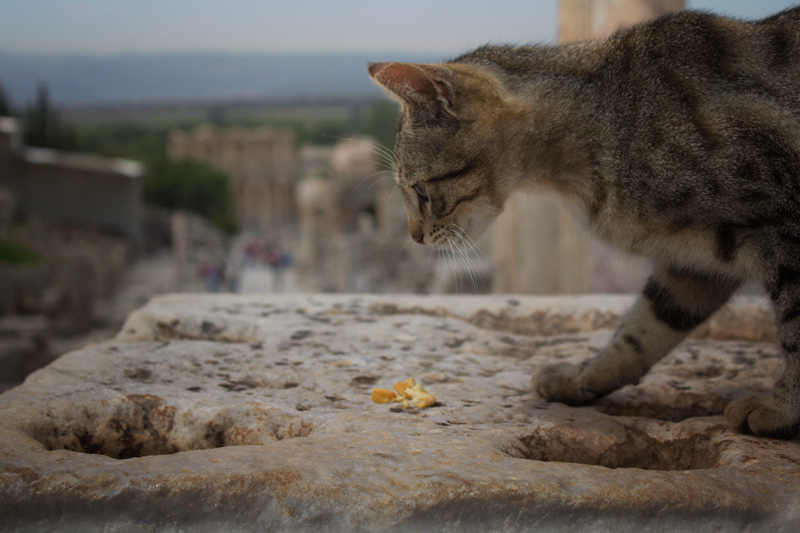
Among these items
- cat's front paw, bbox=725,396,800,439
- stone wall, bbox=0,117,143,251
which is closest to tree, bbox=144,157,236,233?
stone wall, bbox=0,117,143,251

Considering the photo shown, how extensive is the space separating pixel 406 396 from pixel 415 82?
3.18 feet

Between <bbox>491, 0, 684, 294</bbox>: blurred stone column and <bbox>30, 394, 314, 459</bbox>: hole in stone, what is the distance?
8.32ft

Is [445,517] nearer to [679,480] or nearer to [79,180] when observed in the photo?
[679,480]

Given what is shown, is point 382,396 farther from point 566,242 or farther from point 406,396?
point 566,242

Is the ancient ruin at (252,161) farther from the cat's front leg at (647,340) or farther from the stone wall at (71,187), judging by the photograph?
the cat's front leg at (647,340)

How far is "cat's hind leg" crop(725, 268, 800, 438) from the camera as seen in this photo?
73.6 inches

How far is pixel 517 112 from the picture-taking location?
217 cm

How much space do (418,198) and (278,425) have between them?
0.84 meters

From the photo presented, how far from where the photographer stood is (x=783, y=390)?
1.96 m

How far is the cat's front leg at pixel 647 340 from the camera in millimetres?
2336

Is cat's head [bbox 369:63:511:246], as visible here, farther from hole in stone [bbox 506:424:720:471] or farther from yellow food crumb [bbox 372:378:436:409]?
hole in stone [bbox 506:424:720:471]

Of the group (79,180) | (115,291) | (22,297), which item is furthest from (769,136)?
(79,180)

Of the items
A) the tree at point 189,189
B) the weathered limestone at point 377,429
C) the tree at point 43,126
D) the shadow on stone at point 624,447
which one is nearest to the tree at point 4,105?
the tree at point 43,126

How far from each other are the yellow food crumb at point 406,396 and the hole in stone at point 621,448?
1.17ft
